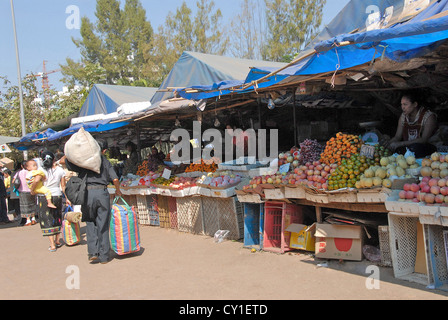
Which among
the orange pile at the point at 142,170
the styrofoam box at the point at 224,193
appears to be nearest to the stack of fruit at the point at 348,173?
the styrofoam box at the point at 224,193

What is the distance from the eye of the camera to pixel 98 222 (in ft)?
20.2

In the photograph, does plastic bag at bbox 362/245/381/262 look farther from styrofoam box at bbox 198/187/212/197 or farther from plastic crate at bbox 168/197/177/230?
plastic crate at bbox 168/197/177/230

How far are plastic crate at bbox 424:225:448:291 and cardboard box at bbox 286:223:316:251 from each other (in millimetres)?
1687

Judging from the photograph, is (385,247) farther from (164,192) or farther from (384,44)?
(164,192)

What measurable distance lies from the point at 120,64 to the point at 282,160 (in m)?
28.2

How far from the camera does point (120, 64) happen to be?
32.2 m

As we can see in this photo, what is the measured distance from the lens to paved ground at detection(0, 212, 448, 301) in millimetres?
4316

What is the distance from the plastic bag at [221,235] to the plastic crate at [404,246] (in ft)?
10.3

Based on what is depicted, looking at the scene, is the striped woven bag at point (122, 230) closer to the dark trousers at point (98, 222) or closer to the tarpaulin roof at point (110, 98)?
the dark trousers at point (98, 222)

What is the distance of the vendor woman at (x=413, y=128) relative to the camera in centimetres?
542

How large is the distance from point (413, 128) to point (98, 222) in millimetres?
4740

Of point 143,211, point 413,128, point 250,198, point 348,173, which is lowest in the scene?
point 143,211

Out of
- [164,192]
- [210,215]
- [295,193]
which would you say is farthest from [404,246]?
[164,192]
